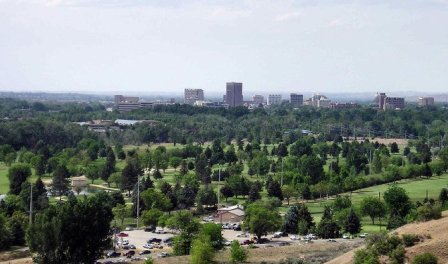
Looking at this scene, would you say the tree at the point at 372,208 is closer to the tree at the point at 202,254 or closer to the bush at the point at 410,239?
the tree at the point at 202,254

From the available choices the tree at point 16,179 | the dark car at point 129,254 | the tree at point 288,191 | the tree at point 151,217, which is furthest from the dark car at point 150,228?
the tree at point 16,179

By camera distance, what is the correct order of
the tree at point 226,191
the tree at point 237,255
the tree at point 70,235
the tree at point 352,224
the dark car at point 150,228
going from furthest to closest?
the tree at point 226,191 < the dark car at point 150,228 < the tree at point 352,224 < the tree at point 237,255 < the tree at point 70,235

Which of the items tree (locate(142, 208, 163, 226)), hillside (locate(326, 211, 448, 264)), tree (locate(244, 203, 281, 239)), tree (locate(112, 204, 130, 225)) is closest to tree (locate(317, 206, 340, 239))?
tree (locate(244, 203, 281, 239))

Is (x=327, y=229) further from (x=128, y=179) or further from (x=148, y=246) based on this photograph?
(x=128, y=179)

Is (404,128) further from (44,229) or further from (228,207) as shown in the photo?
(44,229)

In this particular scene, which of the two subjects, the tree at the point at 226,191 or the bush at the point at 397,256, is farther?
the tree at the point at 226,191

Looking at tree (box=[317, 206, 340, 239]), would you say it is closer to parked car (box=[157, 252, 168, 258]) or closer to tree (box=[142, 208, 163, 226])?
parked car (box=[157, 252, 168, 258])
